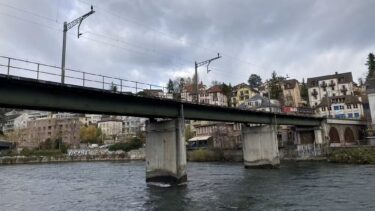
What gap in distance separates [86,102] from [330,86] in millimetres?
113390

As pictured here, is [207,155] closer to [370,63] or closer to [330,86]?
[330,86]

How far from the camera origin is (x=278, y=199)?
1085 inches

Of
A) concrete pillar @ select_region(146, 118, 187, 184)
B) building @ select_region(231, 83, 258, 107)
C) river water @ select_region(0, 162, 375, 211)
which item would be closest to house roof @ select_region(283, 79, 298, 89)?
building @ select_region(231, 83, 258, 107)

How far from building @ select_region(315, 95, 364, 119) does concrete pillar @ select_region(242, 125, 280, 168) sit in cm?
5060

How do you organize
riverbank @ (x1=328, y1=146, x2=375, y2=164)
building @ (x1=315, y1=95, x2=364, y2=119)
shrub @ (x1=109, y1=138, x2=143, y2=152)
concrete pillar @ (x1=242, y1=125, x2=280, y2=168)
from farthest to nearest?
shrub @ (x1=109, y1=138, x2=143, y2=152) → building @ (x1=315, y1=95, x2=364, y2=119) → concrete pillar @ (x1=242, y1=125, x2=280, y2=168) → riverbank @ (x1=328, y1=146, x2=375, y2=164)

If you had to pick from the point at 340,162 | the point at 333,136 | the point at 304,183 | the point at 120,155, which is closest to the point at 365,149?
the point at 340,162

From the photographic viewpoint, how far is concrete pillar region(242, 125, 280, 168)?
60406 mm

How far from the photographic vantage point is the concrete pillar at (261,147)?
6041 cm

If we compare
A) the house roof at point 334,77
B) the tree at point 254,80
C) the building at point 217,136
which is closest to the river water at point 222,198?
the building at point 217,136

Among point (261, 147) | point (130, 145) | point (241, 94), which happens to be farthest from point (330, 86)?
point (261, 147)

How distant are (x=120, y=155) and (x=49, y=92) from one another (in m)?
103

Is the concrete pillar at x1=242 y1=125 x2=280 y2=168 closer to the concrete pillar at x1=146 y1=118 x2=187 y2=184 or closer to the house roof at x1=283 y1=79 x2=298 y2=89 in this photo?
the concrete pillar at x1=146 y1=118 x2=187 y2=184

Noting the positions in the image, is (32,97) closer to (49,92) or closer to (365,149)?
(49,92)

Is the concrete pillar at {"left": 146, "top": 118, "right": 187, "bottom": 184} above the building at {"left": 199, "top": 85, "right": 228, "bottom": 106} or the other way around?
the other way around
